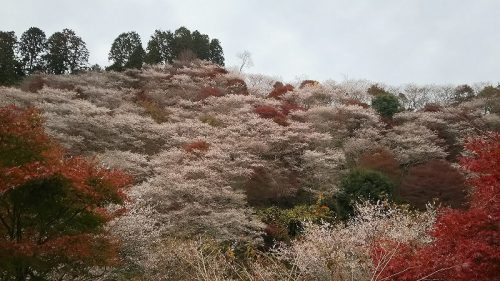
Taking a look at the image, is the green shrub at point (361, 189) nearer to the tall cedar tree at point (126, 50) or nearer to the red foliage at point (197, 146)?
the red foliage at point (197, 146)

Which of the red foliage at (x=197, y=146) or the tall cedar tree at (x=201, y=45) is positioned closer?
the red foliage at (x=197, y=146)

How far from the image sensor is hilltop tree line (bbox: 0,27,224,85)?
34156mm

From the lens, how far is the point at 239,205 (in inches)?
708

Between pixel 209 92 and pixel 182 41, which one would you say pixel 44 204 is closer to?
pixel 209 92

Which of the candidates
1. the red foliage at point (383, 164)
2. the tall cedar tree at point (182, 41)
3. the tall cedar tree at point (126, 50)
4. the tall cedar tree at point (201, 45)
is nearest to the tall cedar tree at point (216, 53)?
the tall cedar tree at point (201, 45)

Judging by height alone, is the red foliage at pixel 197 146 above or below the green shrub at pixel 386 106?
below

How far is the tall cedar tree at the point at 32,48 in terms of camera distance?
1463 inches

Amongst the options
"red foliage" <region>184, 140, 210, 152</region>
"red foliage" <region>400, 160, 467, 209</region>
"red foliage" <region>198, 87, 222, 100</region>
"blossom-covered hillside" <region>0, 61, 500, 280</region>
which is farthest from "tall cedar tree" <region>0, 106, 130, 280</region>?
"red foliage" <region>198, 87, 222, 100</region>

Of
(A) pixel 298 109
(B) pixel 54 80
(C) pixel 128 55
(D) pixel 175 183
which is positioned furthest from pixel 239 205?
(C) pixel 128 55

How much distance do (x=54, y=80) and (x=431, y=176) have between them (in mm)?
25814

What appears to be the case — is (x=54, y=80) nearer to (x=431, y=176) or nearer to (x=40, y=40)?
(x=40, y=40)

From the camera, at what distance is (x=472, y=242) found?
26.8ft

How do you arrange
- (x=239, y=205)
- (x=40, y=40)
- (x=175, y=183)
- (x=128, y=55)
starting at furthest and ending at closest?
A: 1. (x=128, y=55)
2. (x=40, y=40)
3. (x=239, y=205)
4. (x=175, y=183)

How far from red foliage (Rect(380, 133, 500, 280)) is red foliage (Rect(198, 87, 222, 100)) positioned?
25.0 m
